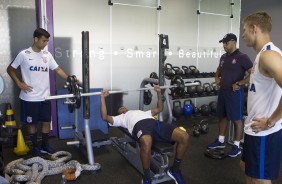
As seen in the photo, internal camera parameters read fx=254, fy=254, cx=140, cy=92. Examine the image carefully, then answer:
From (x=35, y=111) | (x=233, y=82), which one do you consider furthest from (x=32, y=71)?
(x=233, y=82)

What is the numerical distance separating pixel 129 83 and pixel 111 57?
0.52m

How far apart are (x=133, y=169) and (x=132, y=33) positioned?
2.23 meters

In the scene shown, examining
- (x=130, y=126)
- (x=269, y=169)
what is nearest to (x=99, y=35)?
(x=130, y=126)

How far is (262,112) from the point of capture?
139 cm

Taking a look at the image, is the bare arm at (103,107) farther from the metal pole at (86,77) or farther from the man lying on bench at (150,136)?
the metal pole at (86,77)

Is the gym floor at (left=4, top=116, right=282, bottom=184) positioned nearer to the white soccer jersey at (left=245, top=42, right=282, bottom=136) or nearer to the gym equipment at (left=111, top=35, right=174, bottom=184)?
the gym equipment at (left=111, top=35, right=174, bottom=184)

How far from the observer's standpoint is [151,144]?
2113 mm

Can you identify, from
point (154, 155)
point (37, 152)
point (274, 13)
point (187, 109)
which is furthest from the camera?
point (274, 13)

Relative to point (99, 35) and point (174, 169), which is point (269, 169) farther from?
point (99, 35)

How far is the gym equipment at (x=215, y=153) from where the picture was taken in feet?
9.09

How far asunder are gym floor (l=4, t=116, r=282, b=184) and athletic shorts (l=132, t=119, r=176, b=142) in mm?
413

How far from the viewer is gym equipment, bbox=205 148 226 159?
9.09ft

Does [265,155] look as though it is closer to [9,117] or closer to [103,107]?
[103,107]

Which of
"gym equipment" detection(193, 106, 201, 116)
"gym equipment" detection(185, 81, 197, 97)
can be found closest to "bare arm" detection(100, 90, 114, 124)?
"gym equipment" detection(185, 81, 197, 97)
